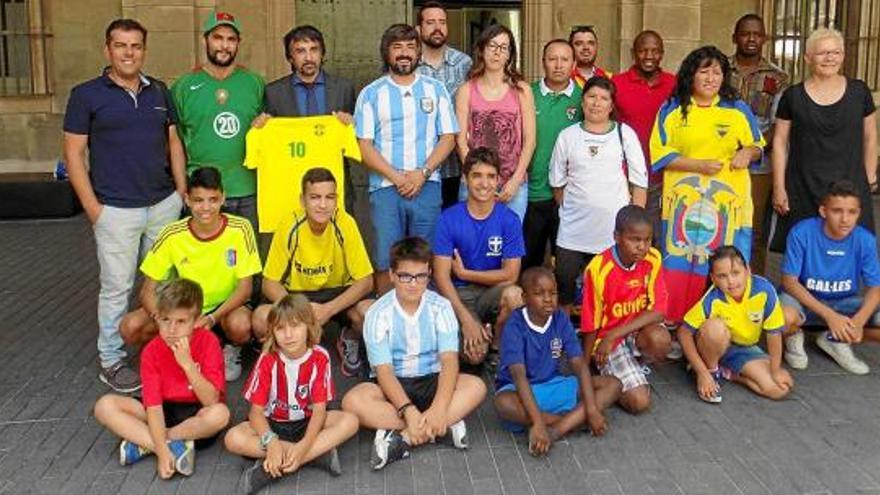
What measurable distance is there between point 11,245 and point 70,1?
11.7 ft

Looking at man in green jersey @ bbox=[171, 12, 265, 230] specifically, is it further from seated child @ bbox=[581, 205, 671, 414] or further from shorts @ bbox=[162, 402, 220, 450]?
seated child @ bbox=[581, 205, 671, 414]

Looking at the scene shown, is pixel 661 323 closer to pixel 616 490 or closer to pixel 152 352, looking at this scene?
pixel 616 490

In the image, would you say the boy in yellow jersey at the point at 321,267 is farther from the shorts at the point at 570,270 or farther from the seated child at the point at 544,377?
the shorts at the point at 570,270

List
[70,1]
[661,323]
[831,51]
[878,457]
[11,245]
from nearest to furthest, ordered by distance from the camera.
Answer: [878,457]
[661,323]
[831,51]
[11,245]
[70,1]

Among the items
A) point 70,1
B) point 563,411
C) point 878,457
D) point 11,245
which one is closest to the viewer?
point 878,457

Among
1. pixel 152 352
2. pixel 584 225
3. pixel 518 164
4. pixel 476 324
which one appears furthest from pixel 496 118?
pixel 152 352

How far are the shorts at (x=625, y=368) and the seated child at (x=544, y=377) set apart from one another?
209mm

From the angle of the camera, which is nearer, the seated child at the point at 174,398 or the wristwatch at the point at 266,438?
the wristwatch at the point at 266,438

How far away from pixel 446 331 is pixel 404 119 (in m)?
1.65

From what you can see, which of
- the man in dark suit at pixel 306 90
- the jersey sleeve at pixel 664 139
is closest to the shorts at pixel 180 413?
the man in dark suit at pixel 306 90

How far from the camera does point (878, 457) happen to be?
426cm

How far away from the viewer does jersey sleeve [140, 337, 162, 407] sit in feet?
13.8

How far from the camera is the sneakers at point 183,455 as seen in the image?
4145mm

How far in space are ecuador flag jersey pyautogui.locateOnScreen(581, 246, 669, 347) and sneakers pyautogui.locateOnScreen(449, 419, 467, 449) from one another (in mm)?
1014
